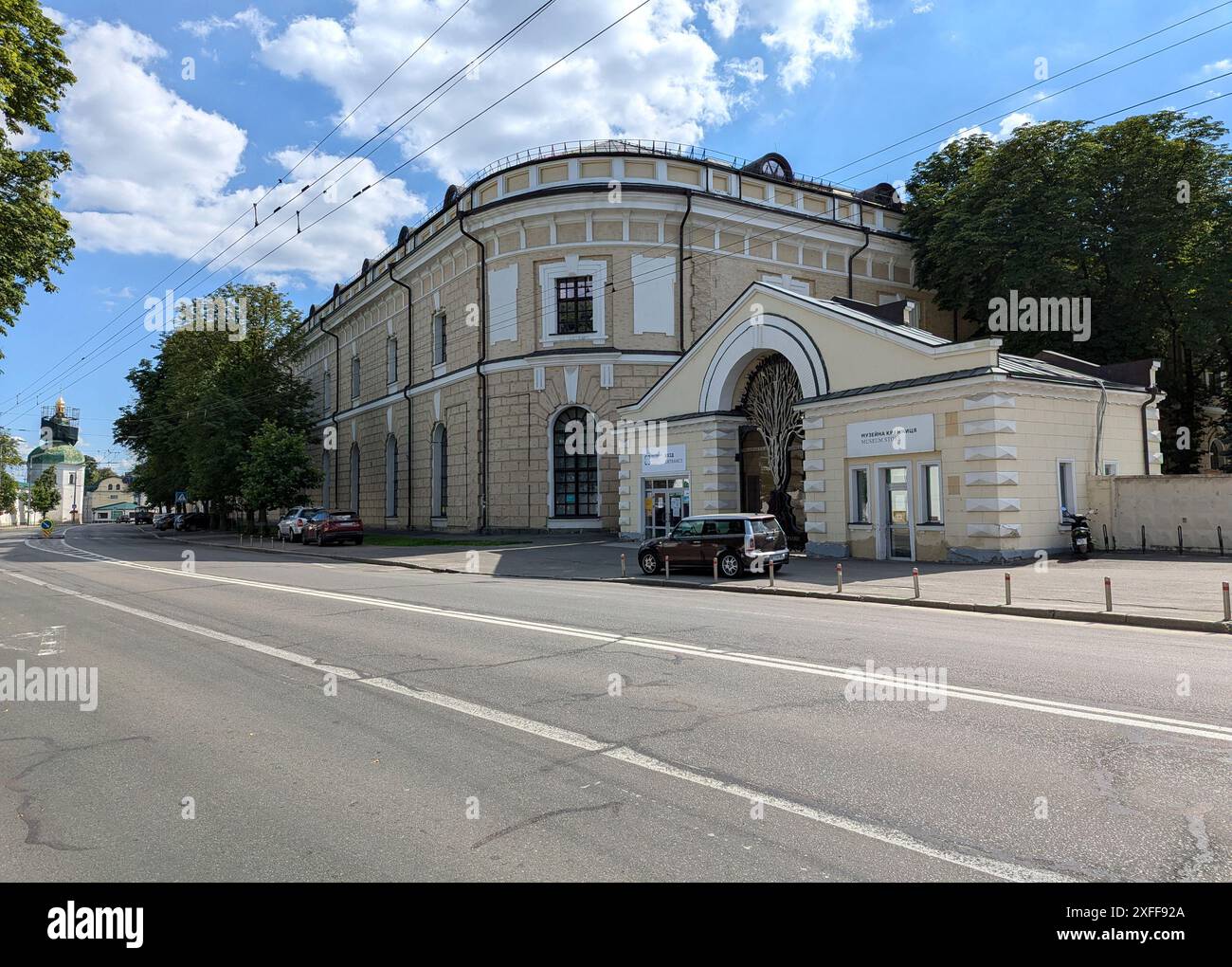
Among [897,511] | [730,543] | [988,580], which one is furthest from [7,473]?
[988,580]

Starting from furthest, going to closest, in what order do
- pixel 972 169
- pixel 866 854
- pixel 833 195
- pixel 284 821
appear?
pixel 833 195 → pixel 972 169 → pixel 284 821 → pixel 866 854

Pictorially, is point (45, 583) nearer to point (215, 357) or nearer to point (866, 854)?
point (866, 854)

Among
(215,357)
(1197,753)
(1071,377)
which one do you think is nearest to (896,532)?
(1071,377)

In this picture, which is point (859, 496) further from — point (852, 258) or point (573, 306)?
point (852, 258)

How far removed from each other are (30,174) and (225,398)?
28035 millimetres

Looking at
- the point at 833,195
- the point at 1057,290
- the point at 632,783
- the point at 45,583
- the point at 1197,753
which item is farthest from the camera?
the point at 833,195

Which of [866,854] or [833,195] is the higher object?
[833,195]

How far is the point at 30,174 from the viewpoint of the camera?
18.7m

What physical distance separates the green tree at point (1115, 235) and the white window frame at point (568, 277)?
640 inches

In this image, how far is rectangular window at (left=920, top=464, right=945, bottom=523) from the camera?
20.1 meters

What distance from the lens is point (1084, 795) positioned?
14.6ft

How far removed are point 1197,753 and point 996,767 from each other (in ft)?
4.74
